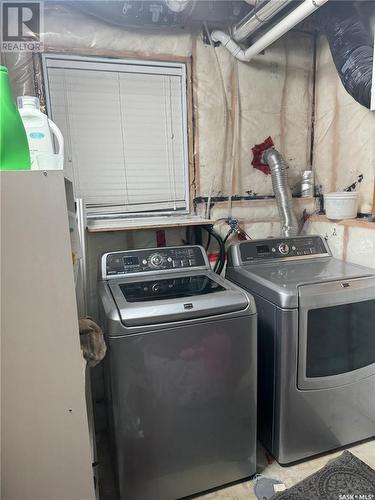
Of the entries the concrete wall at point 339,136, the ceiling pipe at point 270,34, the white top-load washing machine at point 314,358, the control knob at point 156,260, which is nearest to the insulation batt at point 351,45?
the concrete wall at point 339,136

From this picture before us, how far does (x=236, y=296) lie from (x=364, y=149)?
1353 mm

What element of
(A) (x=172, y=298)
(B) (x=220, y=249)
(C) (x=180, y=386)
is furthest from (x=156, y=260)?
(C) (x=180, y=386)

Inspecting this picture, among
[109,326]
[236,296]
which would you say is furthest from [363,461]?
[109,326]

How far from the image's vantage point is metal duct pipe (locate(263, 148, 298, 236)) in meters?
2.05

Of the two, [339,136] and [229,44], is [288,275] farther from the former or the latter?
[229,44]

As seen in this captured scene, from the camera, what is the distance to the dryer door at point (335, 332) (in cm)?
145

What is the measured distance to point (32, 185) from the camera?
89 centimetres

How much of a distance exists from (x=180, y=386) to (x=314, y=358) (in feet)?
2.16

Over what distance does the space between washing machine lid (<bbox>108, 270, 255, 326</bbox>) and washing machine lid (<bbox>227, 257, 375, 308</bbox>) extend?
183mm

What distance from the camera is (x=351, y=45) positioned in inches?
69.6

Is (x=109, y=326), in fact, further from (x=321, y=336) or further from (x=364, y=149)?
(x=364, y=149)

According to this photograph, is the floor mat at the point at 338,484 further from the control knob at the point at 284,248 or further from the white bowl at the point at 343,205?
the white bowl at the point at 343,205

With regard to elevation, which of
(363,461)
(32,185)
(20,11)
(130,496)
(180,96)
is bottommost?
(363,461)

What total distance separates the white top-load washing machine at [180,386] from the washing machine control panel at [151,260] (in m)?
0.19
